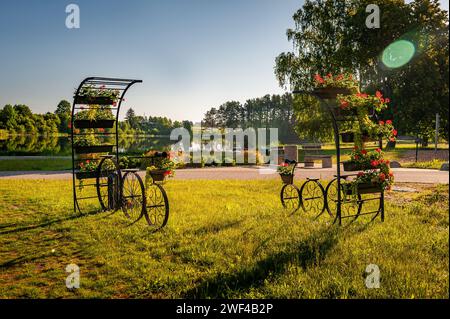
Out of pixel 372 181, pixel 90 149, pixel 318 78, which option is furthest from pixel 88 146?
pixel 372 181

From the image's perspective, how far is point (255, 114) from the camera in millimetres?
104312

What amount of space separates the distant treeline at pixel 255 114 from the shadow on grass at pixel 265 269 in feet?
270

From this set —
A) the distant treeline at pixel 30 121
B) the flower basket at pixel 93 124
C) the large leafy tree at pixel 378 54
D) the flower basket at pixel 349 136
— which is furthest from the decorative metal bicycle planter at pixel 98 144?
the distant treeline at pixel 30 121

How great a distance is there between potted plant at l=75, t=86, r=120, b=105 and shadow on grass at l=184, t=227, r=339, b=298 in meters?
5.96

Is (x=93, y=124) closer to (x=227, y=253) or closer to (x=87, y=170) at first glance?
(x=87, y=170)

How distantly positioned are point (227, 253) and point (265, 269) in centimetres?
88

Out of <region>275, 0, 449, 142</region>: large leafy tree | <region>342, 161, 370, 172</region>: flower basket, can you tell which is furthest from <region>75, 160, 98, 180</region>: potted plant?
<region>275, 0, 449, 142</region>: large leafy tree

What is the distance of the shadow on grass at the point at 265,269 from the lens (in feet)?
14.2

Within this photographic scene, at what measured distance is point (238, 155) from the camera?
2323cm

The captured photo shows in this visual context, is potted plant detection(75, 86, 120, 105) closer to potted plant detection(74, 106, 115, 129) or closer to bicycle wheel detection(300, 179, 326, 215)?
potted plant detection(74, 106, 115, 129)

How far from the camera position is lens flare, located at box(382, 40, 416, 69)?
28.3m

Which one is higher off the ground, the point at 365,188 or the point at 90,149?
the point at 90,149

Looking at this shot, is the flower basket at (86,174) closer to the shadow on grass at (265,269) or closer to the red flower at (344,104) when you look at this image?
the shadow on grass at (265,269)
